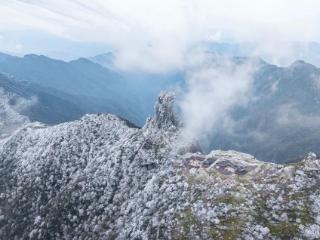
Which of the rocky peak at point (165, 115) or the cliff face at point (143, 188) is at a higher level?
the rocky peak at point (165, 115)

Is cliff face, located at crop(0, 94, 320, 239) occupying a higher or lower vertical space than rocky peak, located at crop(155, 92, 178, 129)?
lower

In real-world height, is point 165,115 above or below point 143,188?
above

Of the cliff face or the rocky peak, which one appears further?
the rocky peak

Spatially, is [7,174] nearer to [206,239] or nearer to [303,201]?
[206,239]

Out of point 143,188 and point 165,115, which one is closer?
point 143,188

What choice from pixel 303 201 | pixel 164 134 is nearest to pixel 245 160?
pixel 164 134

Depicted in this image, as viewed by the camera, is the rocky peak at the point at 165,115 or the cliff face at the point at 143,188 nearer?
the cliff face at the point at 143,188

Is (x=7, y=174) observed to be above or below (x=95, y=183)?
below

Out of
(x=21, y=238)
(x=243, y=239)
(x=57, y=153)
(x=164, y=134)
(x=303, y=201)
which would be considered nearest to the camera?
(x=243, y=239)
